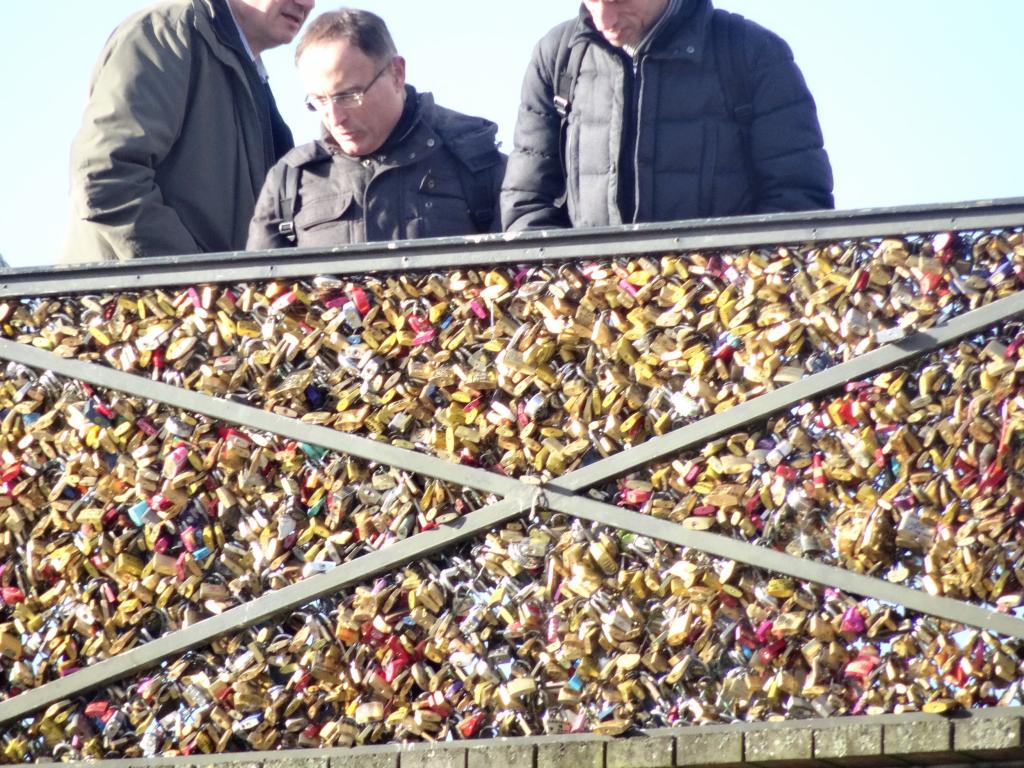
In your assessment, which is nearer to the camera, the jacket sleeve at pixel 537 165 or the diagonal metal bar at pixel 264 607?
the diagonal metal bar at pixel 264 607

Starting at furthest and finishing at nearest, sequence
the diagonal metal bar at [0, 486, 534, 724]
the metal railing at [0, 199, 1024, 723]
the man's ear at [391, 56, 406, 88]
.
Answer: the man's ear at [391, 56, 406, 88]
the diagonal metal bar at [0, 486, 534, 724]
the metal railing at [0, 199, 1024, 723]

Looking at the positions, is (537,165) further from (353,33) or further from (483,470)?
(483,470)

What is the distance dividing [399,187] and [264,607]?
146 cm

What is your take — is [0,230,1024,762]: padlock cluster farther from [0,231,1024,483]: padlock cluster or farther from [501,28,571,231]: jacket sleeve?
[501,28,571,231]: jacket sleeve

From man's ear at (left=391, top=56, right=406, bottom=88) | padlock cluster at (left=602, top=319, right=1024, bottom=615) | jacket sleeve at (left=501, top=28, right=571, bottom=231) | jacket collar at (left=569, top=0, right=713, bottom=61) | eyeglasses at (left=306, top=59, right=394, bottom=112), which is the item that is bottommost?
padlock cluster at (left=602, top=319, right=1024, bottom=615)

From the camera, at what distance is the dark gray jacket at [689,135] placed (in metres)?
5.94

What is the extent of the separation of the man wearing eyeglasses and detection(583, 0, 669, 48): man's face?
714 millimetres

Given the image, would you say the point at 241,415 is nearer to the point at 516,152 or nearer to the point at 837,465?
the point at 516,152

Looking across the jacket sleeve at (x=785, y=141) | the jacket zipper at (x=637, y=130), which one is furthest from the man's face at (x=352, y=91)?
the jacket sleeve at (x=785, y=141)

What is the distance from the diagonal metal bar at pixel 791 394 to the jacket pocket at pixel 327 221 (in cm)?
126

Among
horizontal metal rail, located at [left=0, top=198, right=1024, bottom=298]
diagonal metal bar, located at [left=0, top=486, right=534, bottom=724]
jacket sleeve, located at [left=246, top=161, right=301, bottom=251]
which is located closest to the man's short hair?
jacket sleeve, located at [left=246, top=161, right=301, bottom=251]

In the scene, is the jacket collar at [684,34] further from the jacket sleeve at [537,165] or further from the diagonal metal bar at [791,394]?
the diagonal metal bar at [791,394]

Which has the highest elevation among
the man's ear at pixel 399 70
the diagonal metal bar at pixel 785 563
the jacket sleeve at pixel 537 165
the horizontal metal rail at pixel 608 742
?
the man's ear at pixel 399 70

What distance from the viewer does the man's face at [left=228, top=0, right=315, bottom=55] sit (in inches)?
283
